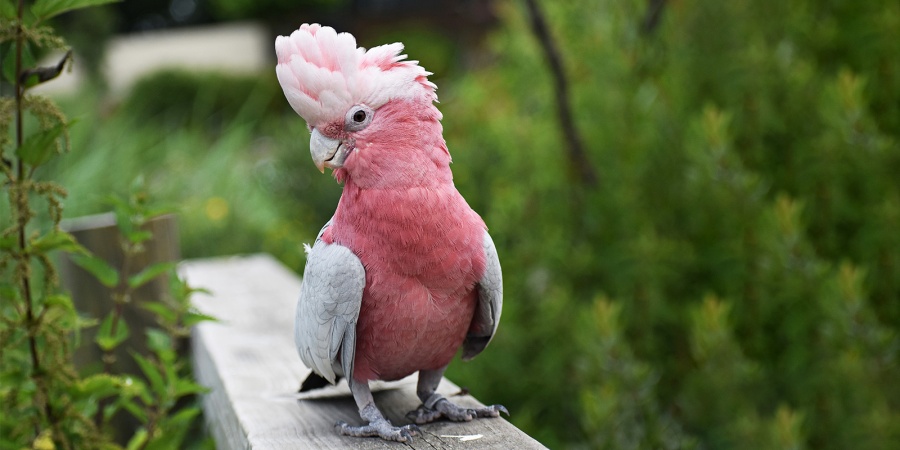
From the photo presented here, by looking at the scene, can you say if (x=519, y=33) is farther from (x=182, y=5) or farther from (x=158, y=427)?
(x=182, y=5)

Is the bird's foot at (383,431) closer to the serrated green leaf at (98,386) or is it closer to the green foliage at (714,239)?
the serrated green leaf at (98,386)

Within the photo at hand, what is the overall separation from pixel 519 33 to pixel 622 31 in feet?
3.74

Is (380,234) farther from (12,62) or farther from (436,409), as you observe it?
(12,62)

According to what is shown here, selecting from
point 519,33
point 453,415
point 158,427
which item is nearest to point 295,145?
point 519,33

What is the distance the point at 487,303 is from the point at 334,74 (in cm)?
49

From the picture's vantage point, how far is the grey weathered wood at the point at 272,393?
1.44 metres

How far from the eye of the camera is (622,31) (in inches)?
126

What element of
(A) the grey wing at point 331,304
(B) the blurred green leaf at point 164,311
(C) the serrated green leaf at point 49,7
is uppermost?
(C) the serrated green leaf at point 49,7

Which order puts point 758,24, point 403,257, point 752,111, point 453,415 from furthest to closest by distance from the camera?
1. point 758,24
2. point 752,111
3. point 453,415
4. point 403,257

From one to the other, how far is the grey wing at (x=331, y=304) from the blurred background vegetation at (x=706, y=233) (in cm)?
123

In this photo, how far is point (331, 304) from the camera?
A: 1372 millimetres

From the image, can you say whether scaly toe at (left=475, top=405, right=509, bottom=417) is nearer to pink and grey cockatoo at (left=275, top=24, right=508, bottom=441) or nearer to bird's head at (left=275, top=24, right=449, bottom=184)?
pink and grey cockatoo at (left=275, top=24, right=508, bottom=441)

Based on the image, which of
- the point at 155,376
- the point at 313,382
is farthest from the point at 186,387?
the point at 313,382

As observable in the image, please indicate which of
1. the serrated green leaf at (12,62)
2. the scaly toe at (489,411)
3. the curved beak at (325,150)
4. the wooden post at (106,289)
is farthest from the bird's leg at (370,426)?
the wooden post at (106,289)
